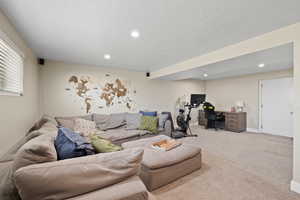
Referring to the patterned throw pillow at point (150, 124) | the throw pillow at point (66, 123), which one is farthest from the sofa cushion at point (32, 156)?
the patterned throw pillow at point (150, 124)

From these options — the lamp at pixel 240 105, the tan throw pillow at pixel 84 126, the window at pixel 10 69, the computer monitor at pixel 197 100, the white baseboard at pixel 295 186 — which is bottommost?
the white baseboard at pixel 295 186

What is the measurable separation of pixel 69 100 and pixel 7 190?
11.1 feet

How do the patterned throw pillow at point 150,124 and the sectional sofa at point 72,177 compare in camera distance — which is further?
the patterned throw pillow at point 150,124

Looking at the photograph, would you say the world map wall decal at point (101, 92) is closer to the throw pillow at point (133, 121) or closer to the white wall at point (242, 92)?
the throw pillow at point (133, 121)

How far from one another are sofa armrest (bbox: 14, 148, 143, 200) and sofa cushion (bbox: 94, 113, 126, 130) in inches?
118

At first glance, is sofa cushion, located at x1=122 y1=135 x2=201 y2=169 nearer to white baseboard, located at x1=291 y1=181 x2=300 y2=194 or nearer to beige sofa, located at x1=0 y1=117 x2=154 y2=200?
beige sofa, located at x1=0 y1=117 x2=154 y2=200

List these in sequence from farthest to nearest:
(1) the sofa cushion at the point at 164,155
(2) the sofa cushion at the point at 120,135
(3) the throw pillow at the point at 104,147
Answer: (2) the sofa cushion at the point at 120,135 → (1) the sofa cushion at the point at 164,155 → (3) the throw pillow at the point at 104,147

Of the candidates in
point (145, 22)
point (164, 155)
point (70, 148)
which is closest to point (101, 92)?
point (145, 22)

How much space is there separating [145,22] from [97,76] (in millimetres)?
2919

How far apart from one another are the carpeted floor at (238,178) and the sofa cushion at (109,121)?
2.45 metres

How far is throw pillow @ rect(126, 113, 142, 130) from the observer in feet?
12.7

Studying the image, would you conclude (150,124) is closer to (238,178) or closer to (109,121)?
(109,121)

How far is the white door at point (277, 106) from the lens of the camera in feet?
14.4

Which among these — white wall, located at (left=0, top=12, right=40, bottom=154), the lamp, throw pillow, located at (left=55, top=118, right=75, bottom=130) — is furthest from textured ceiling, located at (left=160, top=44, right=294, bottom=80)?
white wall, located at (left=0, top=12, right=40, bottom=154)
